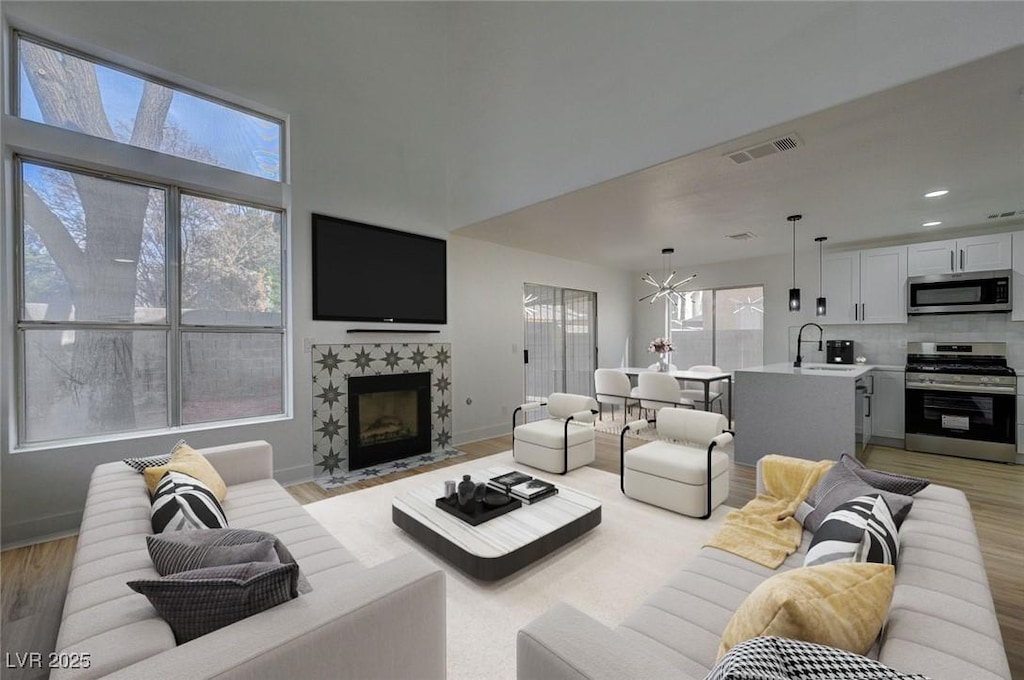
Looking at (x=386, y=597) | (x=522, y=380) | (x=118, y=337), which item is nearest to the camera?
(x=386, y=597)

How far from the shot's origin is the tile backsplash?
4.59m

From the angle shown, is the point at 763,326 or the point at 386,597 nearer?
the point at 386,597

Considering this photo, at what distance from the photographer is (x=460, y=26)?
485cm

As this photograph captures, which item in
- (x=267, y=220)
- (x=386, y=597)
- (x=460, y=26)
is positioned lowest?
(x=386, y=597)

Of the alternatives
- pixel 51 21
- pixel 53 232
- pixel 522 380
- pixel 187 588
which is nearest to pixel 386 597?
pixel 187 588

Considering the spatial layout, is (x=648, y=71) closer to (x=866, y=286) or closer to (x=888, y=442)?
(x=866, y=286)

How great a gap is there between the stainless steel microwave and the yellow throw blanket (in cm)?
444

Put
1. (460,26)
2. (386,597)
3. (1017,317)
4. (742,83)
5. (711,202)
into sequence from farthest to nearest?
(460,26), (1017,317), (711,202), (742,83), (386,597)

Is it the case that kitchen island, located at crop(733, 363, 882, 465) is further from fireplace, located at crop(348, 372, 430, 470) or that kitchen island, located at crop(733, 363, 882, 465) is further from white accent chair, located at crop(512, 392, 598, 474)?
fireplace, located at crop(348, 372, 430, 470)

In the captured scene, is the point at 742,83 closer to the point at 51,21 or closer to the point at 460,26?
the point at 460,26

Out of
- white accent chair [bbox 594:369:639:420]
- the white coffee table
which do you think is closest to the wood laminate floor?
white accent chair [bbox 594:369:639:420]

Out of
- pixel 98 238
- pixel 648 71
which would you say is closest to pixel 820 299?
pixel 648 71

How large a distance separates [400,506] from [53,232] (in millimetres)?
3161

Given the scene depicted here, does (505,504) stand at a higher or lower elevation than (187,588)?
lower
